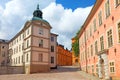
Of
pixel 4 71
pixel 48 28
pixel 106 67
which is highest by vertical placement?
pixel 48 28

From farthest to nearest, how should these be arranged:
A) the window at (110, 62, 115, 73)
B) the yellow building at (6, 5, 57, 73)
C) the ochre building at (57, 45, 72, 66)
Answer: the ochre building at (57, 45, 72, 66)
the yellow building at (6, 5, 57, 73)
the window at (110, 62, 115, 73)

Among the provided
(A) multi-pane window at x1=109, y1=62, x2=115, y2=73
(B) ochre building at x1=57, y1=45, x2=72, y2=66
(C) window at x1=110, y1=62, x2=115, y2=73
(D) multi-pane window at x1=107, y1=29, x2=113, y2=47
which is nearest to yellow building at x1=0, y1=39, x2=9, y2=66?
(B) ochre building at x1=57, y1=45, x2=72, y2=66

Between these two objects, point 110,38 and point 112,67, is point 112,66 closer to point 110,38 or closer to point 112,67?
point 112,67

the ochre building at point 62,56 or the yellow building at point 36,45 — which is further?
the ochre building at point 62,56

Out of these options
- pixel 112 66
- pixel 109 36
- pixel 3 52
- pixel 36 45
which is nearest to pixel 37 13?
pixel 36 45

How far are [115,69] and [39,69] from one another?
26.1 metres

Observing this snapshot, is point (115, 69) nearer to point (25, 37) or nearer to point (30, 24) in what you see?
point (30, 24)

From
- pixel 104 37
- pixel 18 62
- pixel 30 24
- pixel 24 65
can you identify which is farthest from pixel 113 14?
pixel 18 62

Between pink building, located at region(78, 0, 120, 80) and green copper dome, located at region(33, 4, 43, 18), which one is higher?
green copper dome, located at region(33, 4, 43, 18)

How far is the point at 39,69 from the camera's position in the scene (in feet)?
133

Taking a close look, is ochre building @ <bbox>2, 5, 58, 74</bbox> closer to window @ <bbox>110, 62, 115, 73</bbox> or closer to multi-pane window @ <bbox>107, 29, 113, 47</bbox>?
multi-pane window @ <bbox>107, 29, 113, 47</bbox>

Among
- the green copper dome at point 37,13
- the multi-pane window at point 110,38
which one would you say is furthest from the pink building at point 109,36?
the green copper dome at point 37,13

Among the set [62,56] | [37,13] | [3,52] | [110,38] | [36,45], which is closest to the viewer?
[110,38]

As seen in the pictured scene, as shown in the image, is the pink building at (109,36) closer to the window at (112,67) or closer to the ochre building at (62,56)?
the window at (112,67)
